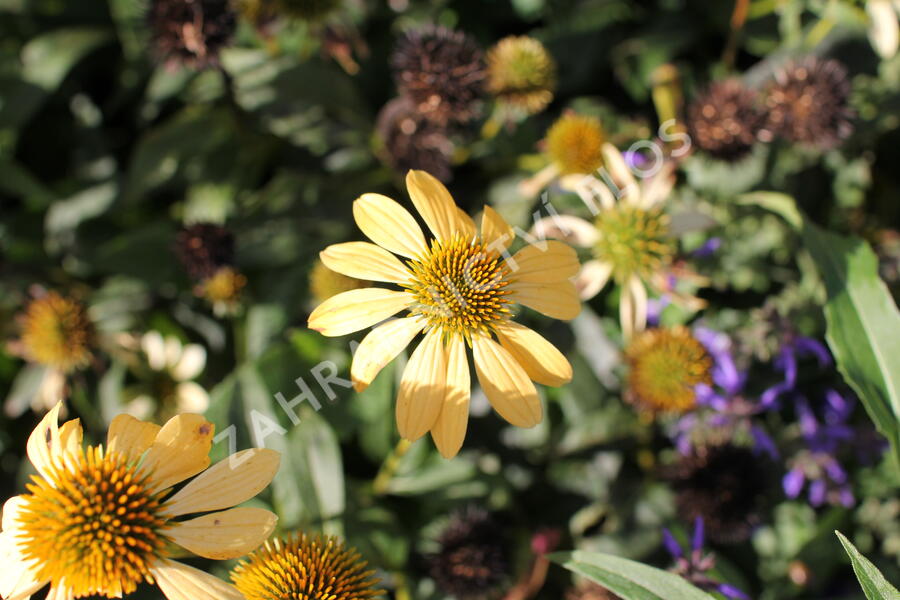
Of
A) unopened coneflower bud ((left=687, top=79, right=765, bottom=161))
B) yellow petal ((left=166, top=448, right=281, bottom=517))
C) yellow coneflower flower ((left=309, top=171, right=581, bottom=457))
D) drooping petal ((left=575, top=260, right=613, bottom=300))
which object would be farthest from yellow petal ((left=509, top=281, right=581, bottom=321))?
unopened coneflower bud ((left=687, top=79, right=765, bottom=161))

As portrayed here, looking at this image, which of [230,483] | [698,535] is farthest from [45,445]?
[698,535]

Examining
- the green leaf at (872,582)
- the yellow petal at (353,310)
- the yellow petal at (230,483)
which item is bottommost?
the green leaf at (872,582)

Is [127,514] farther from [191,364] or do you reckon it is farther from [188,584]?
[191,364]

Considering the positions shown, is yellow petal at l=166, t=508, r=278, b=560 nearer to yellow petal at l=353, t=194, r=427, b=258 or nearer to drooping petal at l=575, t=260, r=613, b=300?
yellow petal at l=353, t=194, r=427, b=258

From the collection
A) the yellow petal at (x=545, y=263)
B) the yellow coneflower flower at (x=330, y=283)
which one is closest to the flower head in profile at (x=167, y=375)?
the yellow coneflower flower at (x=330, y=283)

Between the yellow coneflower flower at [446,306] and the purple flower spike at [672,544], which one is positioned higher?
the yellow coneflower flower at [446,306]

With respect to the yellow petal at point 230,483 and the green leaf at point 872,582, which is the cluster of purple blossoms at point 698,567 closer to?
the green leaf at point 872,582

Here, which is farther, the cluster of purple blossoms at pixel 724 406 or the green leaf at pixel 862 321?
the cluster of purple blossoms at pixel 724 406
